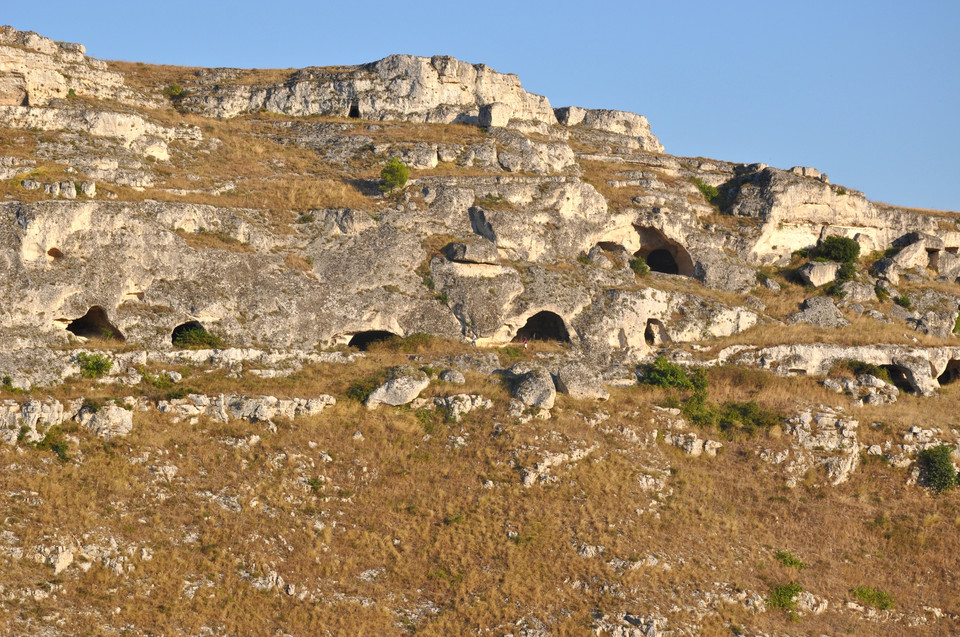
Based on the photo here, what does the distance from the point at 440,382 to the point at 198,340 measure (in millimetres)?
8844

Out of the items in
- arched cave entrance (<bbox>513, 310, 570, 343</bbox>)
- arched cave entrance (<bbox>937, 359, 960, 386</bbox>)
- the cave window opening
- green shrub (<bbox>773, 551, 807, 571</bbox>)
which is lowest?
green shrub (<bbox>773, 551, 807, 571</bbox>)

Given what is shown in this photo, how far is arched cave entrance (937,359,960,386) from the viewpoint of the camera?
1634 inches

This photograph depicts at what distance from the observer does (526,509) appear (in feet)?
82.7

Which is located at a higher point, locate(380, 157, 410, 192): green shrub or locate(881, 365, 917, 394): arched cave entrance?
locate(380, 157, 410, 192): green shrub

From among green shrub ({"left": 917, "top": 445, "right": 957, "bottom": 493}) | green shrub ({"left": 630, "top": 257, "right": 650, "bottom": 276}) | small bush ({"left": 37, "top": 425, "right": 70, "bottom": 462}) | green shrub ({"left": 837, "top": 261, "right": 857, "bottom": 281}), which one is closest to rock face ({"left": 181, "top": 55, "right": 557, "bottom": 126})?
green shrub ({"left": 630, "top": 257, "right": 650, "bottom": 276})

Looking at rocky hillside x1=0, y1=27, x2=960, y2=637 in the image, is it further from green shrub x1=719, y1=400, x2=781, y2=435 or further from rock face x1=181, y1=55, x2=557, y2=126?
rock face x1=181, y1=55, x2=557, y2=126

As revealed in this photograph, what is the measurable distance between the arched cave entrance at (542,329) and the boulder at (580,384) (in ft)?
17.6

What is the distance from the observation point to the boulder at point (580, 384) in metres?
31.6

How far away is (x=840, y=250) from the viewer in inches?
1841

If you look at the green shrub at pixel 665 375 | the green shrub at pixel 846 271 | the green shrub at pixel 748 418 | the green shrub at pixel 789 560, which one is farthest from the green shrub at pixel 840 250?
the green shrub at pixel 789 560

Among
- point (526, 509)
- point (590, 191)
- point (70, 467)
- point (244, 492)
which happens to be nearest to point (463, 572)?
point (526, 509)

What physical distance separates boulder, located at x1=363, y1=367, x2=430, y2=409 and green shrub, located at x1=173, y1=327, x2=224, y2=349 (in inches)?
249

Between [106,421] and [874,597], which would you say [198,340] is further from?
[874,597]

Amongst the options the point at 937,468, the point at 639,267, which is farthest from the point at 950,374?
the point at 639,267
